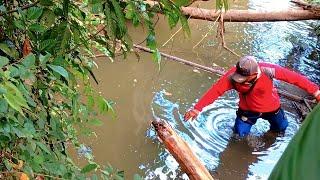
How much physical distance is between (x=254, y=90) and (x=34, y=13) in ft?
12.3

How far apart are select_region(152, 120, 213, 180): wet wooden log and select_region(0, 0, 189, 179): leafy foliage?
1015 millimetres

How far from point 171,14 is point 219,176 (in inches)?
142

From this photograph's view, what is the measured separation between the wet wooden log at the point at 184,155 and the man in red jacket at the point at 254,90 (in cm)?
132

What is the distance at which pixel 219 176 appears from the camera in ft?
17.6

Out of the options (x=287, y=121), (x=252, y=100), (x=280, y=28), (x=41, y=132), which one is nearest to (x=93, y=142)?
(x=252, y=100)

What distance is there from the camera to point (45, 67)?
6.73 feet

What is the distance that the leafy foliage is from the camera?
1949mm

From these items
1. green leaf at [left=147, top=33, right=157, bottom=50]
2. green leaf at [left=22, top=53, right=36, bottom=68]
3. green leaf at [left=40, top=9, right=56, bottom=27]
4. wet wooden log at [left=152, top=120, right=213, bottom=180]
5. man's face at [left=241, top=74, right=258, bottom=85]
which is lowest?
wet wooden log at [left=152, top=120, right=213, bottom=180]

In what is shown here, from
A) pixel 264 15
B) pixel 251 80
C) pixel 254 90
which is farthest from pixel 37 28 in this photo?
pixel 264 15

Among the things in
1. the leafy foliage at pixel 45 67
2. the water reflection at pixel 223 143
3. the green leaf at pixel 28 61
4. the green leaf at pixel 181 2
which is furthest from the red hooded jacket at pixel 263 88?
the green leaf at pixel 28 61

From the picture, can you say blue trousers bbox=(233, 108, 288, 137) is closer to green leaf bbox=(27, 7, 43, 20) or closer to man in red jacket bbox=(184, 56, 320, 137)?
man in red jacket bbox=(184, 56, 320, 137)

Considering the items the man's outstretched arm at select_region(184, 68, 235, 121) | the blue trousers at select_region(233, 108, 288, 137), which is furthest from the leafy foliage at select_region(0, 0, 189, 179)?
the blue trousers at select_region(233, 108, 288, 137)

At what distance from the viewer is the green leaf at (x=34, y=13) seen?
205 cm

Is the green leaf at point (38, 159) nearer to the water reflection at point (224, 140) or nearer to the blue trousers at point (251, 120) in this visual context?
the water reflection at point (224, 140)
